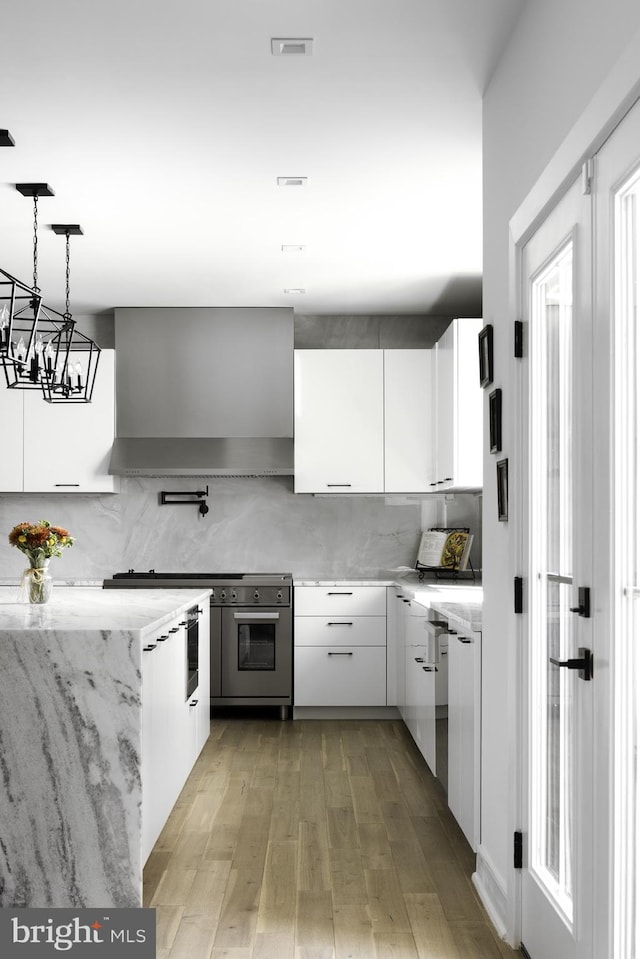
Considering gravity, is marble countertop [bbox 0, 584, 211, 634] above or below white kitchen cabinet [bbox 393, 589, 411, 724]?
above

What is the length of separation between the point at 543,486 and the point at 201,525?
4.10 meters

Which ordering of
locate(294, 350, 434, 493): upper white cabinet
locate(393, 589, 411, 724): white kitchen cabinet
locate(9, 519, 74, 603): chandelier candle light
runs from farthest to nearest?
locate(294, 350, 434, 493): upper white cabinet
locate(393, 589, 411, 724): white kitchen cabinet
locate(9, 519, 74, 603): chandelier candle light

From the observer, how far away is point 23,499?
624 cm

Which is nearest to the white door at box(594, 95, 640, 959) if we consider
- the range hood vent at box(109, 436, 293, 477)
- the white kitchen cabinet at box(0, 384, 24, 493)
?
the range hood vent at box(109, 436, 293, 477)

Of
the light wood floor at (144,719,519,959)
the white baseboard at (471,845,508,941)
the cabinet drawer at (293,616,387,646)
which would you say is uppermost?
the cabinet drawer at (293,616,387,646)

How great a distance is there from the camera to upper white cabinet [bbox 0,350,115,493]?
5.88 meters

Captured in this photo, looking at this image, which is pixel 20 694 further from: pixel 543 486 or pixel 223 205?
pixel 223 205

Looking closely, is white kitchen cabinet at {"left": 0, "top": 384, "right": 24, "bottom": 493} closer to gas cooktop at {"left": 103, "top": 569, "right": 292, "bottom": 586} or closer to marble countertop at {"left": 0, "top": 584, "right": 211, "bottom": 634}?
gas cooktop at {"left": 103, "top": 569, "right": 292, "bottom": 586}

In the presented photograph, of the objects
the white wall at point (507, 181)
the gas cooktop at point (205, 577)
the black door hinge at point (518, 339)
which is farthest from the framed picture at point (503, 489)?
the gas cooktop at point (205, 577)

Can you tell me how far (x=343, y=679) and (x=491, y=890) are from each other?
2839 mm

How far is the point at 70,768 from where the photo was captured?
280cm

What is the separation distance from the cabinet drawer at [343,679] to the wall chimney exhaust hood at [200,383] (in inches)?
50.8

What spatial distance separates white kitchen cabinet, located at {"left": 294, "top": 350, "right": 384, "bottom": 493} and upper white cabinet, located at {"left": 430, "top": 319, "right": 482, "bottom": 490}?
0.67 m

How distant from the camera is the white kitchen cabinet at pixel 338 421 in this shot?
585cm
